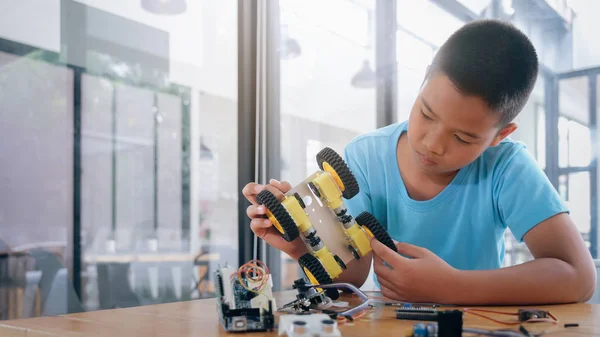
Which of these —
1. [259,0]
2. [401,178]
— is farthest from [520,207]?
[259,0]

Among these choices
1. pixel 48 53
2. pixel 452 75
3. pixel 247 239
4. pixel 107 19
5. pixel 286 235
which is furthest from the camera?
pixel 247 239

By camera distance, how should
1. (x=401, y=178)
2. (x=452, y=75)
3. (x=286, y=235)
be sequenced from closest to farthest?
1. (x=286, y=235)
2. (x=452, y=75)
3. (x=401, y=178)

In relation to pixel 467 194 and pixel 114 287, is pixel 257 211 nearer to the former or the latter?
pixel 467 194

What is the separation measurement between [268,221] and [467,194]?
522mm

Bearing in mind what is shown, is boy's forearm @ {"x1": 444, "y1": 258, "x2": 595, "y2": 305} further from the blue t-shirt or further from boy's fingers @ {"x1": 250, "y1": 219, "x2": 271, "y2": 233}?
boy's fingers @ {"x1": 250, "y1": 219, "x2": 271, "y2": 233}

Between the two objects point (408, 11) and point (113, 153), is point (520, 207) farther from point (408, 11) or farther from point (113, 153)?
point (113, 153)

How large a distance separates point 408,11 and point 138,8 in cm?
108

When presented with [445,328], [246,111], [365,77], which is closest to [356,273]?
[445,328]

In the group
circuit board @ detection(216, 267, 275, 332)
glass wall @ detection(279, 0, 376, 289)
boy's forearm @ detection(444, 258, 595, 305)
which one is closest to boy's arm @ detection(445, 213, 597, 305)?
boy's forearm @ detection(444, 258, 595, 305)

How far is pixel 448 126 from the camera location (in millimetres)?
938

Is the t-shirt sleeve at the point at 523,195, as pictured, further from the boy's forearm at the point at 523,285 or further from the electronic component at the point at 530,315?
the electronic component at the point at 530,315

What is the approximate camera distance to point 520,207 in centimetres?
100

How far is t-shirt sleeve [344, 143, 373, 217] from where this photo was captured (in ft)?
3.88

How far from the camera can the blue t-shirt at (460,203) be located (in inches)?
41.4
